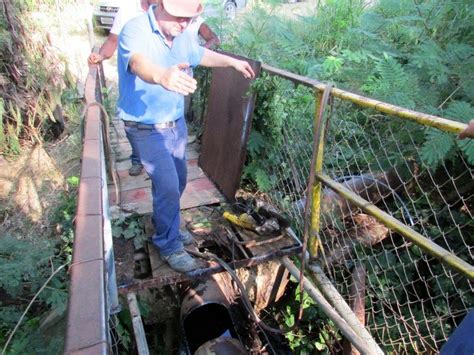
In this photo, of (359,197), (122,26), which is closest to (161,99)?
(359,197)

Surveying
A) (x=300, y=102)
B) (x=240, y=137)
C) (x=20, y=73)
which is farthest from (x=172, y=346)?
(x=20, y=73)

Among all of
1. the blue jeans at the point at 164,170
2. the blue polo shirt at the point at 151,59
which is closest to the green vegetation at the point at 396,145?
the blue polo shirt at the point at 151,59

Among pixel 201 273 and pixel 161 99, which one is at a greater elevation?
pixel 161 99

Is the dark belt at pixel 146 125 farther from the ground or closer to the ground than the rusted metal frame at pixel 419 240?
farther from the ground

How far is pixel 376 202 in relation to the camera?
3525 mm

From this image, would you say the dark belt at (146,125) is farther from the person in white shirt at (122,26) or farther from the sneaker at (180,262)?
the person in white shirt at (122,26)

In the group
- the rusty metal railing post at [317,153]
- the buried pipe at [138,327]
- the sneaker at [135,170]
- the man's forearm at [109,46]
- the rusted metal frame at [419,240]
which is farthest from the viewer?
the sneaker at [135,170]

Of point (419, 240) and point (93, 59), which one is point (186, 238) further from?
point (93, 59)

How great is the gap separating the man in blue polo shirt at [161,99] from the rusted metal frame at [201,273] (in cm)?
7

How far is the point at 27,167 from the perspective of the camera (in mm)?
5203

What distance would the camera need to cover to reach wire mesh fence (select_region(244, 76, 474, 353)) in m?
3.23

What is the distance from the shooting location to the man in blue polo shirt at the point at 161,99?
2.33m

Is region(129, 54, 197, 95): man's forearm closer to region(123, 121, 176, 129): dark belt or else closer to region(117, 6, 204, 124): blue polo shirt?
region(117, 6, 204, 124): blue polo shirt

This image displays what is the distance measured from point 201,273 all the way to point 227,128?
5.47 ft
